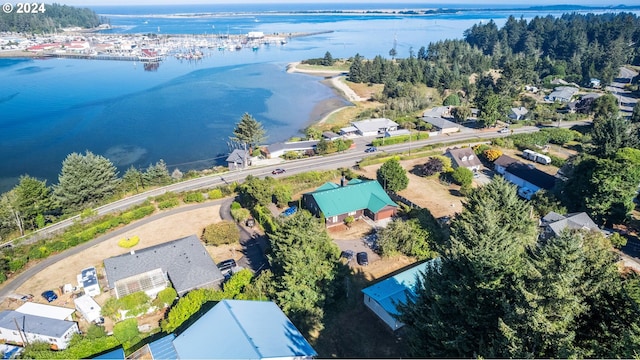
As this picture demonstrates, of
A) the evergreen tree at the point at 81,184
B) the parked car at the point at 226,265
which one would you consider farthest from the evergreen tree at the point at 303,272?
the evergreen tree at the point at 81,184

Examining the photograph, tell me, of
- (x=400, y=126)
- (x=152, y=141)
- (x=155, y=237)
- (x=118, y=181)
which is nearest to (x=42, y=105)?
(x=152, y=141)

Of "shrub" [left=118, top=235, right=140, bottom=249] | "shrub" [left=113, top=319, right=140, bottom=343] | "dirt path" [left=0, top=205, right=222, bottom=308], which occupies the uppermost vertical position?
"shrub" [left=113, top=319, right=140, bottom=343]

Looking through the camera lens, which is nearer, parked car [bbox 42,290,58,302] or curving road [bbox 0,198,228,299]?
parked car [bbox 42,290,58,302]

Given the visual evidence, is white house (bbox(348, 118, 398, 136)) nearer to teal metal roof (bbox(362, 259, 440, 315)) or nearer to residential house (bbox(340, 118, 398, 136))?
residential house (bbox(340, 118, 398, 136))

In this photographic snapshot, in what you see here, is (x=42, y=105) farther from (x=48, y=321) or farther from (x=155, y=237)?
(x=48, y=321)

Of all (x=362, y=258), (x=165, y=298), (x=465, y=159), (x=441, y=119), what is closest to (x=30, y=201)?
(x=165, y=298)

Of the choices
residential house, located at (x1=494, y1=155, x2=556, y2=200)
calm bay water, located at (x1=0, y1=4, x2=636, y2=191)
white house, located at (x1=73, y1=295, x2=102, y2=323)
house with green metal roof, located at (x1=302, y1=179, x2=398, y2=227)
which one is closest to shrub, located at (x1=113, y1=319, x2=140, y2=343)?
white house, located at (x1=73, y1=295, x2=102, y2=323)
